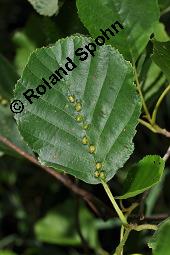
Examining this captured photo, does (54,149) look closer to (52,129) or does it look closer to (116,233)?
(52,129)

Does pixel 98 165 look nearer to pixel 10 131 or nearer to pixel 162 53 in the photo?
pixel 162 53

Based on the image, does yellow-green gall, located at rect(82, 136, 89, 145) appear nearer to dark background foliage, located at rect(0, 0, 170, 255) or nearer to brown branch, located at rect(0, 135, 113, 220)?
brown branch, located at rect(0, 135, 113, 220)

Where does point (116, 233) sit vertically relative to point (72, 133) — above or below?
below

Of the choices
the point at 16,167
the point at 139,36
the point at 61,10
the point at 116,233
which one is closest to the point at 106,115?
the point at 139,36

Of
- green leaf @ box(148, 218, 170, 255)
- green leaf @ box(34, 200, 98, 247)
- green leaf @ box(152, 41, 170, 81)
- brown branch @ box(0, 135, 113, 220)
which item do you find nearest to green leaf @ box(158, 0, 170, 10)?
green leaf @ box(152, 41, 170, 81)

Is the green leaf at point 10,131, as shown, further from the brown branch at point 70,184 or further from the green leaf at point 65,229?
the green leaf at point 65,229

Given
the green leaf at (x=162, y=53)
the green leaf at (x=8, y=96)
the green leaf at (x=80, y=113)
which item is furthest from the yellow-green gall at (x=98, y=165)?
the green leaf at (x=8, y=96)

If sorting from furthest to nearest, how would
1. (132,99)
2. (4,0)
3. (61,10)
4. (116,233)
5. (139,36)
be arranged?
1. (4,0)
2. (116,233)
3. (61,10)
4. (139,36)
5. (132,99)
